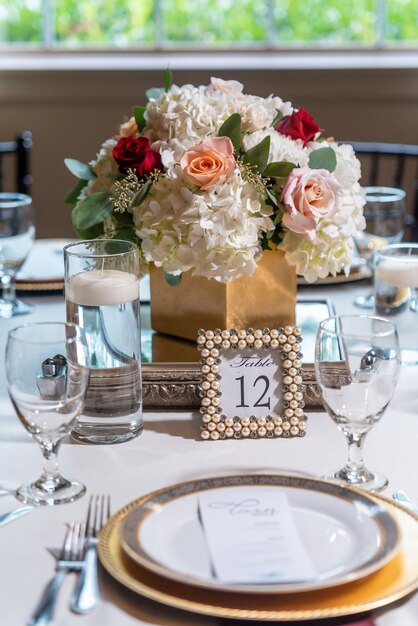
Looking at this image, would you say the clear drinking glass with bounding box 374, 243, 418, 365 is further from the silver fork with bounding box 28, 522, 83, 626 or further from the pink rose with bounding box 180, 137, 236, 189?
the silver fork with bounding box 28, 522, 83, 626

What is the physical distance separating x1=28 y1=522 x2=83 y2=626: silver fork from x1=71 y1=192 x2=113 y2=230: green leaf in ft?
1.64

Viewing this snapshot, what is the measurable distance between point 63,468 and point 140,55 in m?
2.84

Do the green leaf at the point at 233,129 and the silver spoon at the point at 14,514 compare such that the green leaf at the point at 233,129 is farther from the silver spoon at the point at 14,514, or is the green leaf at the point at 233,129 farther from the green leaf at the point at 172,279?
the silver spoon at the point at 14,514

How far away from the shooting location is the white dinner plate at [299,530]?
81 cm

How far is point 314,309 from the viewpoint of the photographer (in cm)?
156

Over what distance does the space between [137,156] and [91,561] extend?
0.57 meters

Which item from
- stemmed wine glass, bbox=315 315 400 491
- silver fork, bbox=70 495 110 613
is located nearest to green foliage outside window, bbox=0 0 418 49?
stemmed wine glass, bbox=315 315 400 491

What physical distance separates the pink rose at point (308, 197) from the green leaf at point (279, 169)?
25 millimetres

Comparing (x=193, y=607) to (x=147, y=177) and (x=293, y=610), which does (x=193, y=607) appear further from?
(x=147, y=177)

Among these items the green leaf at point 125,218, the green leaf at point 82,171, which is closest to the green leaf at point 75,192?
the green leaf at point 82,171

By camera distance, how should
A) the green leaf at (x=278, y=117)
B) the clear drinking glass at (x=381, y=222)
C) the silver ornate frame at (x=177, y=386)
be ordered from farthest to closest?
the clear drinking glass at (x=381, y=222) → the green leaf at (x=278, y=117) → the silver ornate frame at (x=177, y=386)

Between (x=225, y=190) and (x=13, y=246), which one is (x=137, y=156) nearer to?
(x=225, y=190)

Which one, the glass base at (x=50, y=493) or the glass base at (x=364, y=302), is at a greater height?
the glass base at (x=364, y=302)

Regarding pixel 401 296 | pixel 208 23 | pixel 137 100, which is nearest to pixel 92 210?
pixel 401 296
